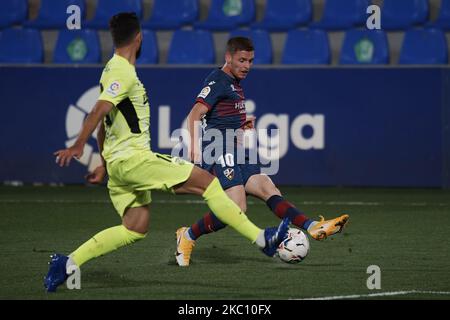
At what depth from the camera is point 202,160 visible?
8789mm

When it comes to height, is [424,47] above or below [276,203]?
above

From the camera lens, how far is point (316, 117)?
15266 mm

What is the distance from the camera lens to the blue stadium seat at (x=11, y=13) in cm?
1700

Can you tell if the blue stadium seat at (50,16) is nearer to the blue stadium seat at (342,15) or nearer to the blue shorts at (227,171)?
the blue stadium seat at (342,15)

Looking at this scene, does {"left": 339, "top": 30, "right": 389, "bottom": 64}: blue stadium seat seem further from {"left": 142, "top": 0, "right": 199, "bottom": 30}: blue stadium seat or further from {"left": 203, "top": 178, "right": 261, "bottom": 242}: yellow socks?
{"left": 203, "top": 178, "right": 261, "bottom": 242}: yellow socks

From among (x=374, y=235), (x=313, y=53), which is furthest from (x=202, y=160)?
(x=313, y=53)

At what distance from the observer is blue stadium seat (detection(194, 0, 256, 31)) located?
16875 millimetres

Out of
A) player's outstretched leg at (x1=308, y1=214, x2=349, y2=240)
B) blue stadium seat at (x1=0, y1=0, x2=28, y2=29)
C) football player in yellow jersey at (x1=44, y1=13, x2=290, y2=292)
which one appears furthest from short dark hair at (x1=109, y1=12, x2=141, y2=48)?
blue stadium seat at (x1=0, y1=0, x2=28, y2=29)

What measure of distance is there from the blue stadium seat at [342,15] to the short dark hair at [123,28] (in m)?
9.85

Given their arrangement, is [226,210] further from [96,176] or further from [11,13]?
[11,13]

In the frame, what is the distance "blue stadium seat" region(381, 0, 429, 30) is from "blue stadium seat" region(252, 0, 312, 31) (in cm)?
119

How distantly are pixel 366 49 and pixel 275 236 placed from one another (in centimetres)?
980

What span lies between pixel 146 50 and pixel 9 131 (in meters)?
2.54

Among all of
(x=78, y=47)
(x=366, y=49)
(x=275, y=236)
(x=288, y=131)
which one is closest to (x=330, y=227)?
(x=275, y=236)
